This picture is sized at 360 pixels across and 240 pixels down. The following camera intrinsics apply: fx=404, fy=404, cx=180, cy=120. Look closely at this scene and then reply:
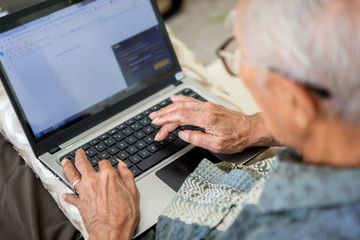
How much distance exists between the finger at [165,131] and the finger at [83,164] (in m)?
0.18

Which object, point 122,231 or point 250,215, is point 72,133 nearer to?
point 122,231

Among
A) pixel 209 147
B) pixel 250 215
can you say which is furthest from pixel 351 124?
pixel 209 147

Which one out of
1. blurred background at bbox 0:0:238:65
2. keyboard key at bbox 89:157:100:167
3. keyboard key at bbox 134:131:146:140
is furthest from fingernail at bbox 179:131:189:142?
blurred background at bbox 0:0:238:65

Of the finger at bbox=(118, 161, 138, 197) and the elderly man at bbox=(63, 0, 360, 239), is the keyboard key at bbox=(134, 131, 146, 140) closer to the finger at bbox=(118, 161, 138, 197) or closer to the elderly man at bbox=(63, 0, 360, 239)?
the finger at bbox=(118, 161, 138, 197)

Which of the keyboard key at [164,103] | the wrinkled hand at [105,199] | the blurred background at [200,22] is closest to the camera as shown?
the wrinkled hand at [105,199]

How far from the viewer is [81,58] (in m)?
1.01

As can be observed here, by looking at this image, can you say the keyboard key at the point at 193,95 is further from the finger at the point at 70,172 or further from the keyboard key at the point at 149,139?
the finger at the point at 70,172

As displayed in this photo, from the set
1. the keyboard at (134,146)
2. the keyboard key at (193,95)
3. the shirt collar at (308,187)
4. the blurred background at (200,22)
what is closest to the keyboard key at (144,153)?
the keyboard at (134,146)

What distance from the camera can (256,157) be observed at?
103 centimetres

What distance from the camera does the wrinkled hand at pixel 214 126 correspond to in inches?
37.8

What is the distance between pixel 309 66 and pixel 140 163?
54 centimetres

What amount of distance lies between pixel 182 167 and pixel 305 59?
0.50 meters

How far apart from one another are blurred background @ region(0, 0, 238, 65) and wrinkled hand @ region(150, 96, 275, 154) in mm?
1354

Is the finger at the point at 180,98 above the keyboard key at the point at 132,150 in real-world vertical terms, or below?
above
